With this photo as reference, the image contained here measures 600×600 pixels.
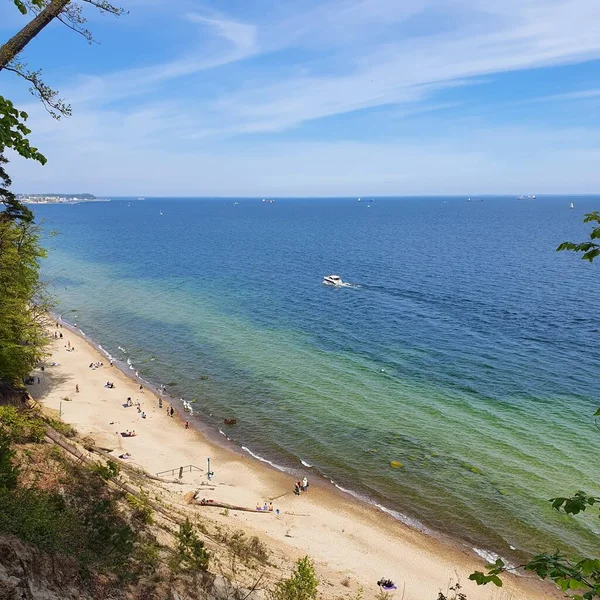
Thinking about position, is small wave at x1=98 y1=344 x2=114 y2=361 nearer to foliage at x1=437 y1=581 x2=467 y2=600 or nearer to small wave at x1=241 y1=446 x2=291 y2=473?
small wave at x1=241 y1=446 x2=291 y2=473

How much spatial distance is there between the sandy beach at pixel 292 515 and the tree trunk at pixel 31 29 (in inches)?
897

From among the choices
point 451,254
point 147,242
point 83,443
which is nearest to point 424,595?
point 83,443

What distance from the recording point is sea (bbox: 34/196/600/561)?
113 ft

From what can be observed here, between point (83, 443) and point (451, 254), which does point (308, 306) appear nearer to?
point (83, 443)

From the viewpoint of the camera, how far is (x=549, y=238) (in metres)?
173

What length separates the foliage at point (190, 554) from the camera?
16.3 metres

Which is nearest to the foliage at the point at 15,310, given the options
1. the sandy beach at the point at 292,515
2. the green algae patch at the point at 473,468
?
the sandy beach at the point at 292,515

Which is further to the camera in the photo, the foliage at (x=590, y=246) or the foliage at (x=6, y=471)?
the foliage at (x=6, y=471)

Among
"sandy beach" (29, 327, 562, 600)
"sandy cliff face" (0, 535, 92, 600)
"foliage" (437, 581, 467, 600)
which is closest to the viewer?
"sandy cliff face" (0, 535, 92, 600)

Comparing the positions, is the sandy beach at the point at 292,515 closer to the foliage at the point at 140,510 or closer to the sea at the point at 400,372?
the sea at the point at 400,372

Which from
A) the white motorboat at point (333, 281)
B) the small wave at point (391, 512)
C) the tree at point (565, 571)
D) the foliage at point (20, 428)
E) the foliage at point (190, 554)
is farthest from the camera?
the white motorboat at point (333, 281)

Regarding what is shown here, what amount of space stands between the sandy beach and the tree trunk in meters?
22.8

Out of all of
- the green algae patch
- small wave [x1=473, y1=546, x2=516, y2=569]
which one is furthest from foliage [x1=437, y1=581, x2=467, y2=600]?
the green algae patch

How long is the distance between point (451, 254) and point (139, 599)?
13197 centimetres
